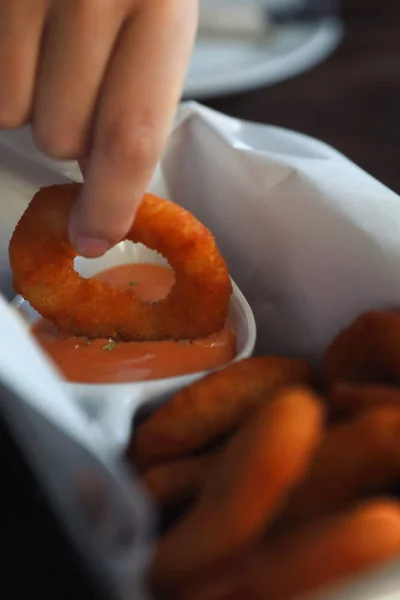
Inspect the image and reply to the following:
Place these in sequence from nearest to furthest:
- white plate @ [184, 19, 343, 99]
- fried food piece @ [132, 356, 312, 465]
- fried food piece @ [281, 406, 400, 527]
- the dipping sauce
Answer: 1. fried food piece @ [281, 406, 400, 527]
2. fried food piece @ [132, 356, 312, 465]
3. the dipping sauce
4. white plate @ [184, 19, 343, 99]

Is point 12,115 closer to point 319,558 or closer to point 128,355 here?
point 128,355

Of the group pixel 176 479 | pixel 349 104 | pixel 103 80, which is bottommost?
pixel 349 104

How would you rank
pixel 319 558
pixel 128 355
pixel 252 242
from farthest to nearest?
pixel 252 242 < pixel 128 355 < pixel 319 558

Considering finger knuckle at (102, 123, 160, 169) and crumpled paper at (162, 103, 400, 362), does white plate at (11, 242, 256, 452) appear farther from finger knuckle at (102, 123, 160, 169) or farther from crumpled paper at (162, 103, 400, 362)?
finger knuckle at (102, 123, 160, 169)

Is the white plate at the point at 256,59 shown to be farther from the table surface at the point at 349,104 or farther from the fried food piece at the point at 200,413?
the fried food piece at the point at 200,413

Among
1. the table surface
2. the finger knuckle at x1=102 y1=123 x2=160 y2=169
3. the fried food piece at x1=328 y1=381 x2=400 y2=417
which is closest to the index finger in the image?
the finger knuckle at x1=102 y1=123 x2=160 y2=169

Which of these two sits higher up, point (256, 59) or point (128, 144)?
point (128, 144)

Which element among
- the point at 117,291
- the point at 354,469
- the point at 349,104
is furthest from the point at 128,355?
the point at 349,104

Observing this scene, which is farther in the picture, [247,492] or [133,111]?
[133,111]

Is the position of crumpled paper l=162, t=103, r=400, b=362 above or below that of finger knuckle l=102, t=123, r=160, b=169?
below
